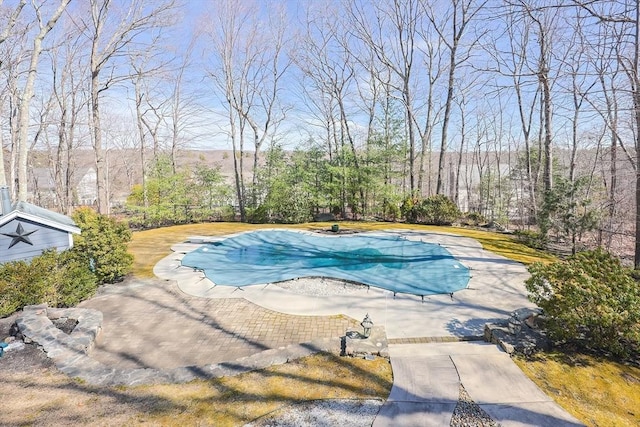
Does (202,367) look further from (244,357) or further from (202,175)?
(202,175)

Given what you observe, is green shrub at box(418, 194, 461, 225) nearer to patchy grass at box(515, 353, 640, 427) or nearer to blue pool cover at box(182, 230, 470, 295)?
blue pool cover at box(182, 230, 470, 295)

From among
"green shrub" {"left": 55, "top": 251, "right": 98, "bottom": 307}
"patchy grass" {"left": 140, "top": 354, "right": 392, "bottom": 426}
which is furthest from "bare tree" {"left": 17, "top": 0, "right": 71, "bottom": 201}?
"patchy grass" {"left": 140, "top": 354, "right": 392, "bottom": 426}

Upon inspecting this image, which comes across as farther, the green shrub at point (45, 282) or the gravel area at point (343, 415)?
the green shrub at point (45, 282)

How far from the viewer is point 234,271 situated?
941 centimetres

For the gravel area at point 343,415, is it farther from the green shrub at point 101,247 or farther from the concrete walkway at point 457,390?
the green shrub at point 101,247

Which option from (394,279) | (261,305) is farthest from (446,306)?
(261,305)

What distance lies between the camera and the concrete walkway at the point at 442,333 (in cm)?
341

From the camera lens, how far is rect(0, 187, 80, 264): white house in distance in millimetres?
6660

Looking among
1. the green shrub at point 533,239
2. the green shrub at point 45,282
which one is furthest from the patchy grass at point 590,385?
the green shrub at point 45,282

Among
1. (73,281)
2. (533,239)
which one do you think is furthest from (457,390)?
(533,239)

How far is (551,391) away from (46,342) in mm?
6990

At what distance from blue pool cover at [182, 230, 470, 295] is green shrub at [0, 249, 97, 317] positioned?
2824 mm

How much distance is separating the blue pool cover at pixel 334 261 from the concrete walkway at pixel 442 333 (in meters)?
0.58

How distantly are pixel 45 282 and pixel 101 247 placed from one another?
155 cm
